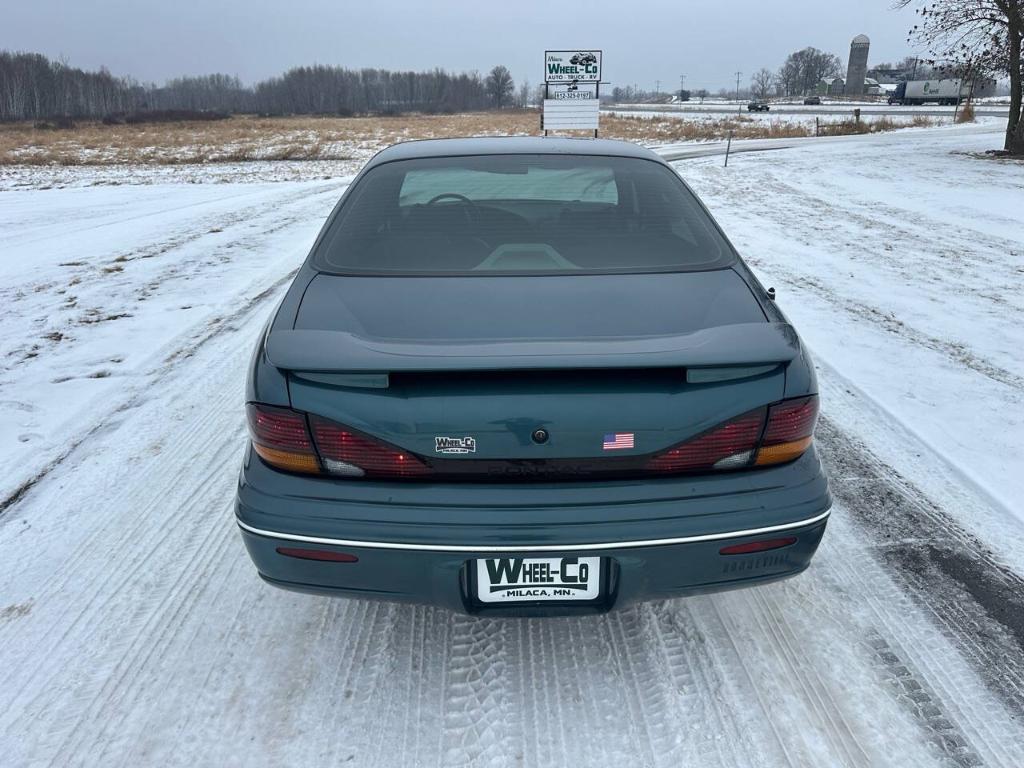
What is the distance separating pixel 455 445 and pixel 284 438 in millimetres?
471

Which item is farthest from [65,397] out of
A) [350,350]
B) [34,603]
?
[350,350]

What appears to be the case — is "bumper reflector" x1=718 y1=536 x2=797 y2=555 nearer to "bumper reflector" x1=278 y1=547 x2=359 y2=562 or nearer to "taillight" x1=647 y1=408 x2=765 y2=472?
"taillight" x1=647 y1=408 x2=765 y2=472

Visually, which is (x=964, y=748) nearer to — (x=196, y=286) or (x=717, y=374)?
(x=717, y=374)

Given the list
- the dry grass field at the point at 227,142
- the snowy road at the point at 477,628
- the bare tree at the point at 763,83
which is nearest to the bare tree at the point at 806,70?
the bare tree at the point at 763,83

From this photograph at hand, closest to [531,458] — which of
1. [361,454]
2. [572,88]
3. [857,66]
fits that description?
[361,454]

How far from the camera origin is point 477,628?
7.80ft

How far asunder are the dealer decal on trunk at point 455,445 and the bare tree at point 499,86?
4417 inches

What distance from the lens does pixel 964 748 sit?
1885 mm

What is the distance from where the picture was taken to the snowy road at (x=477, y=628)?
6.36 ft

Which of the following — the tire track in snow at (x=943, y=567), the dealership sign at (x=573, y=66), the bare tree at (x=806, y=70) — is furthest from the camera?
the bare tree at (x=806, y=70)

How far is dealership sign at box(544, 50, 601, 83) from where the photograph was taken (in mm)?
20328

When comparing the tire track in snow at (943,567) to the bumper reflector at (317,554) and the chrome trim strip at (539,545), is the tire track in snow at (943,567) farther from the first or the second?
the bumper reflector at (317,554)

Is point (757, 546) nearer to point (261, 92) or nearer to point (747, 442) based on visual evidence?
point (747, 442)

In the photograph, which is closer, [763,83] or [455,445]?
[455,445]
